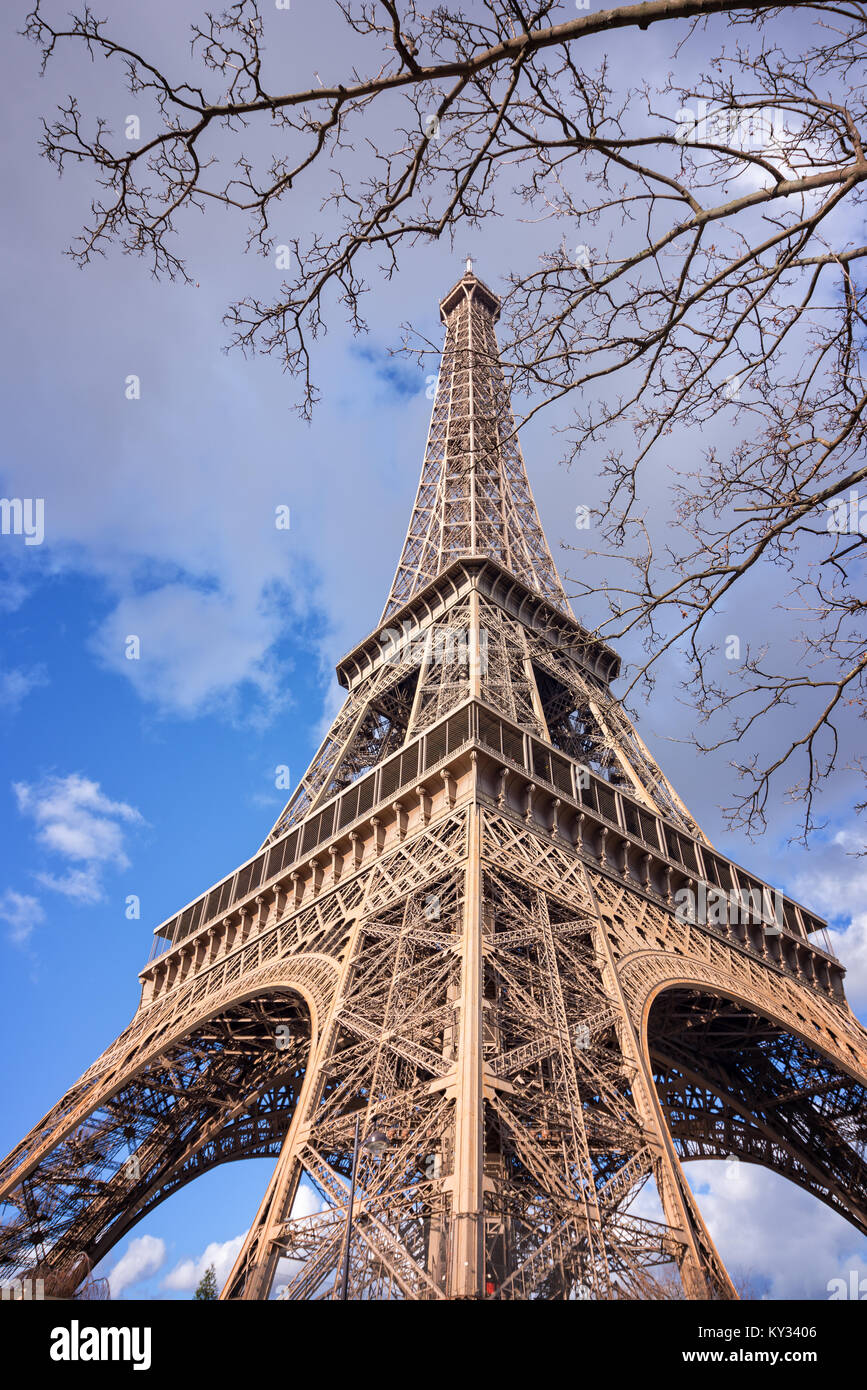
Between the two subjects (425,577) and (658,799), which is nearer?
(658,799)

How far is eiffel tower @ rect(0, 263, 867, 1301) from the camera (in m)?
13.3

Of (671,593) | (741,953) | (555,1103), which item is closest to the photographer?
(671,593)

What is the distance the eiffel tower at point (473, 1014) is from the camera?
13.3m

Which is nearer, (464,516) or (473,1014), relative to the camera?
(473,1014)

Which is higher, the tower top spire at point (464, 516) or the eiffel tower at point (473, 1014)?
the tower top spire at point (464, 516)

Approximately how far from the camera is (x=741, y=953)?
1066 inches

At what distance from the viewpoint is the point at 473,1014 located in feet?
49.2

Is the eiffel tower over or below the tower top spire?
below

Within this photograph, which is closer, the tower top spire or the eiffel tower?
the eiffel tower

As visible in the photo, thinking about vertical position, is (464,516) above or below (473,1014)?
above

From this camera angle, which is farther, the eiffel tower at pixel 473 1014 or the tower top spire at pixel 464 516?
the tower top spire at pixel 464 516
